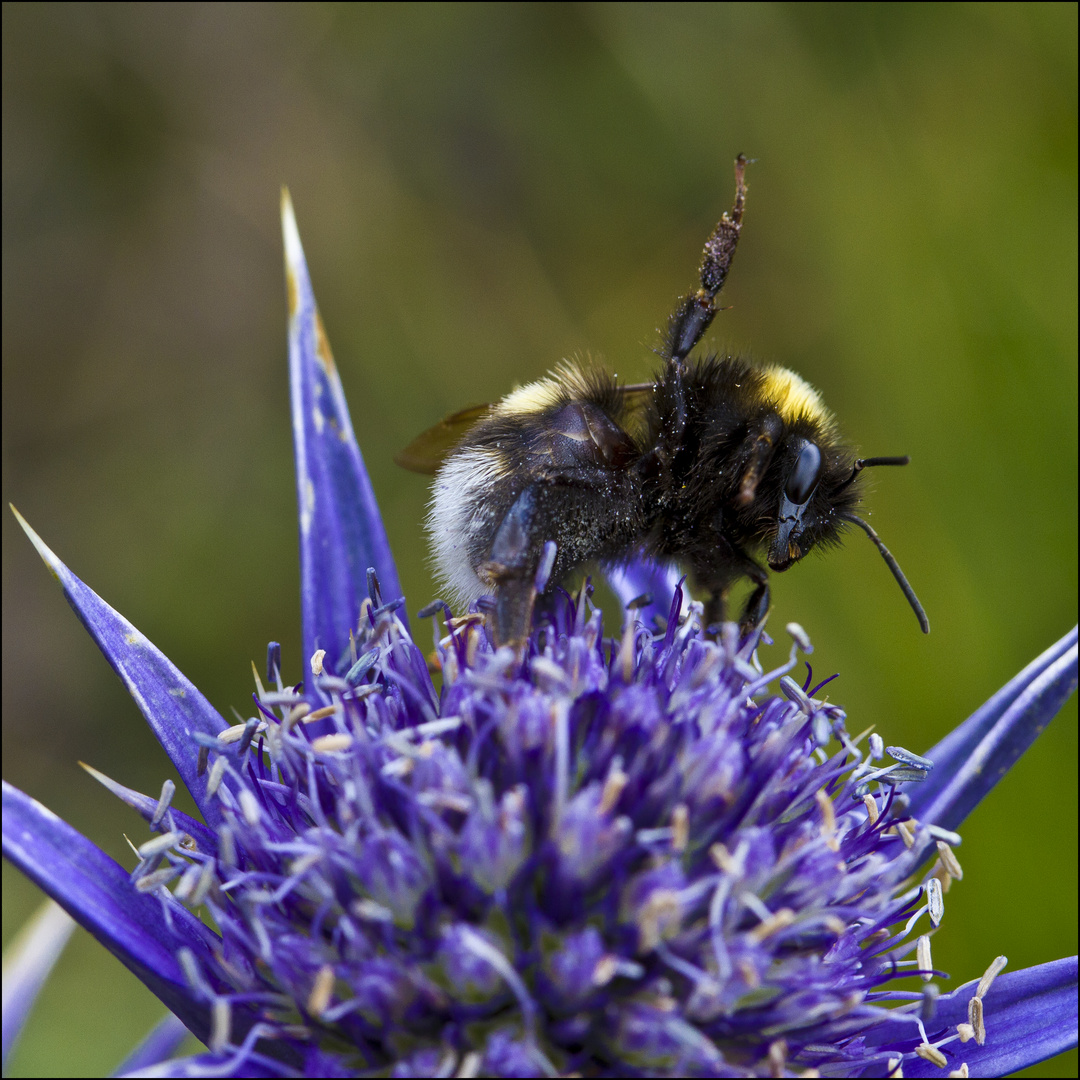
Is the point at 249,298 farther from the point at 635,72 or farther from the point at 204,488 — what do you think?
the point at 635,72

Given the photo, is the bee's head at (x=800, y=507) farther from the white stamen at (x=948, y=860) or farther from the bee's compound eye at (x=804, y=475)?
the white stamen at (x=948, y=860)

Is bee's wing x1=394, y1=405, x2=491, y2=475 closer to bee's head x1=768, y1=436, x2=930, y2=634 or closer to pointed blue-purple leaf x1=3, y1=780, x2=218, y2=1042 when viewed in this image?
bee's head x1=768, y1=436, x2=930, y2=634

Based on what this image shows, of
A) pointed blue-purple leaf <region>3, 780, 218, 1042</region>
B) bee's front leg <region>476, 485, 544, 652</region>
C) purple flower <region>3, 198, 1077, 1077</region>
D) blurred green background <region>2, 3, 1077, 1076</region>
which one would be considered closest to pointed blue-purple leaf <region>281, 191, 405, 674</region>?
purple flower <region>3, 198, 1077, 1077</region>

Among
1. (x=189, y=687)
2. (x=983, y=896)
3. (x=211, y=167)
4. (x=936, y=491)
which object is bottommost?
(x=983, y=896)

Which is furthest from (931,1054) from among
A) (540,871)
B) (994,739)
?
(540,871)

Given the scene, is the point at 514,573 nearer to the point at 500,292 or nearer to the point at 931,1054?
the point at 931,1054


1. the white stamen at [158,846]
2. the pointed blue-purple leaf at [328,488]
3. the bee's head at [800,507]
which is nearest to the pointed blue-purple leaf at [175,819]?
the white stamen at [158,846]

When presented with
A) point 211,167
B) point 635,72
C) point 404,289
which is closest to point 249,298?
point 211,167
